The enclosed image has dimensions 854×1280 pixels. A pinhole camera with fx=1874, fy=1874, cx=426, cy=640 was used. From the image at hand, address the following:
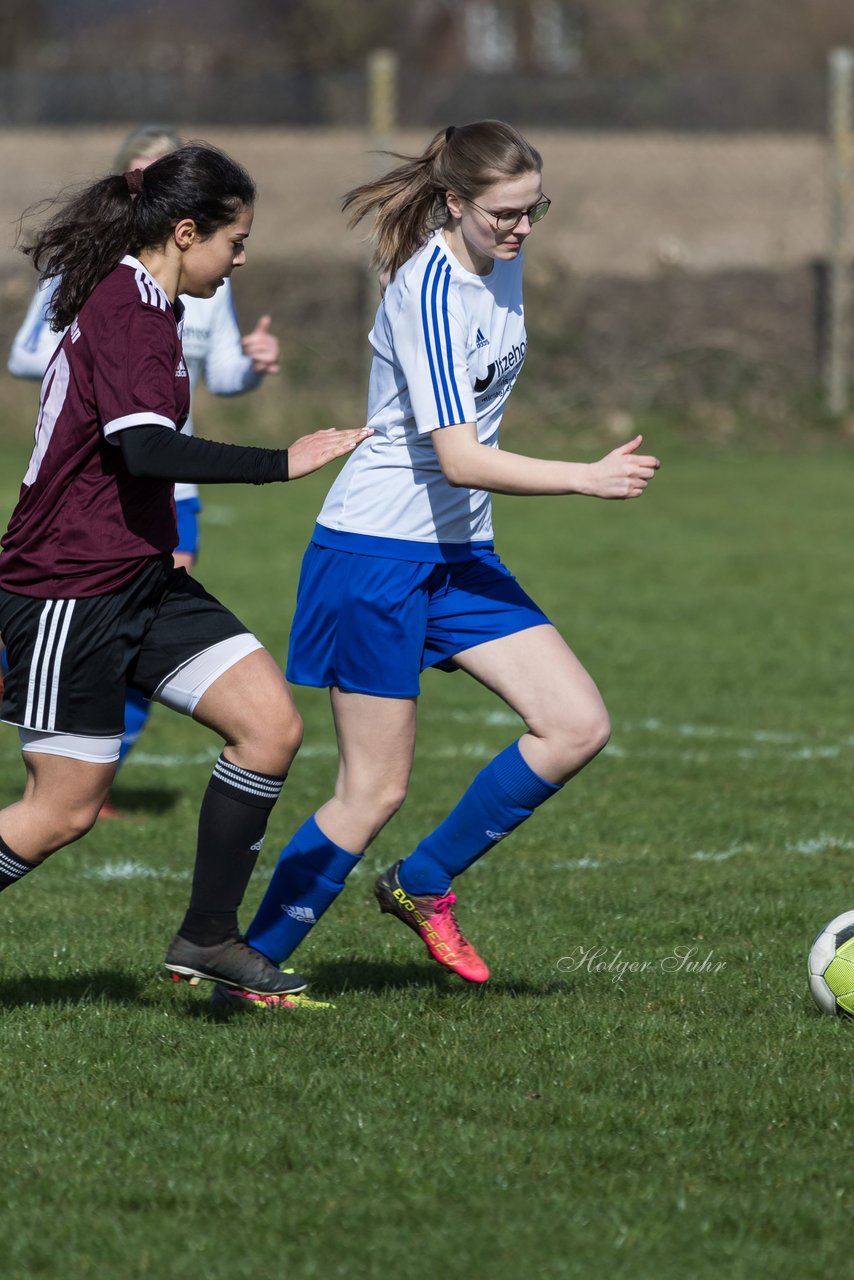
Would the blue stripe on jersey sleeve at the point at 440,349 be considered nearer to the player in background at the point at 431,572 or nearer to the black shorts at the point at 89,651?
the player in background at the point at 431,572

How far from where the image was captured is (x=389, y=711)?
439 centimetres

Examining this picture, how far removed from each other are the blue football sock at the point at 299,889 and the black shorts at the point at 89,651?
1.96 ft

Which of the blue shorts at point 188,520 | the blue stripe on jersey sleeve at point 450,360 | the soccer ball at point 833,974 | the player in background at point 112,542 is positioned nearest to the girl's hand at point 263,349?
the blue shorts at point 188,520

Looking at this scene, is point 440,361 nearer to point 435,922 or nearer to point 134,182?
point 134,182

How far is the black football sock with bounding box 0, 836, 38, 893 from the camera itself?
4148mm

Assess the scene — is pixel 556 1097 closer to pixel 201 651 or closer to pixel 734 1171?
pixel 734 1171

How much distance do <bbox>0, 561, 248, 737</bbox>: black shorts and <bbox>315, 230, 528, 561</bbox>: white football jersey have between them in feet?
1.62

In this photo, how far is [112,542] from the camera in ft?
13.2

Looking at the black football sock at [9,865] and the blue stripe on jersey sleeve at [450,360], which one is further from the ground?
the blue stripe on jersey sleeve at [450,360]

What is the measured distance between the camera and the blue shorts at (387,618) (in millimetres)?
4359

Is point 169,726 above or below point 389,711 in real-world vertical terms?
below

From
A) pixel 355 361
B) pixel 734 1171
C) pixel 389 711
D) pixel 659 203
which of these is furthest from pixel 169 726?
pixel 659 203

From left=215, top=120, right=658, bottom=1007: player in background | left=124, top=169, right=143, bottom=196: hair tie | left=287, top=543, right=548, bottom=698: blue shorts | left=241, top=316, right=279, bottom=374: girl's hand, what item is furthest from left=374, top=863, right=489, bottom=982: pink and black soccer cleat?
left=241, top=316, right=279, bottom=374: girl's hand

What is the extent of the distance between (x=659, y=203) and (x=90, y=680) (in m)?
17.9
